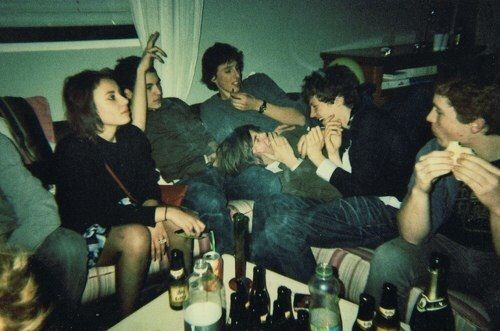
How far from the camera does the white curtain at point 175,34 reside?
2618mm

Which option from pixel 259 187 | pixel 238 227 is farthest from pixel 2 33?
pixel 238 227

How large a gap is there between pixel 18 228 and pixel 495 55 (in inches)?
184

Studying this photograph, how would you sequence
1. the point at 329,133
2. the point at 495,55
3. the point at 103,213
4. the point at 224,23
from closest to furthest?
the point at 103,213, the point at 329,133, the point at 224,23, the point at 495,55

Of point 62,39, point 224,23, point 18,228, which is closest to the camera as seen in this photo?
point 18,228

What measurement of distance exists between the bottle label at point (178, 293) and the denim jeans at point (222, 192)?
0.68m

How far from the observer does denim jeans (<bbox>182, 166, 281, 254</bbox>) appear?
1.96 meters

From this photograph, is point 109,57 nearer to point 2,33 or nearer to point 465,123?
point 2,33

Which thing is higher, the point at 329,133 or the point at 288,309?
the point at 329,133

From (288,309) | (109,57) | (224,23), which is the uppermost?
(224,23)

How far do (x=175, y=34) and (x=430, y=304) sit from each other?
2.53 metres

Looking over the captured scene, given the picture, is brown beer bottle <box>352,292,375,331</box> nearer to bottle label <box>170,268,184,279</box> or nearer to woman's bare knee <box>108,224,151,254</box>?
bottle label <box>170,268,184,279</box>

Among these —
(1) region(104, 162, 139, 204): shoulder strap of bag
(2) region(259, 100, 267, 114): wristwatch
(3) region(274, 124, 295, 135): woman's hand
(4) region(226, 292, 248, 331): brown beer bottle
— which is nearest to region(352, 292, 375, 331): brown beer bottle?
(4) region(226, 292, 248, 331): brown beer bottle

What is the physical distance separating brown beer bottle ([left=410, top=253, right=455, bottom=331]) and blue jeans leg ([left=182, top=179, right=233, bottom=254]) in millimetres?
1042

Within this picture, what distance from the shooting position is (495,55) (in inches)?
153
